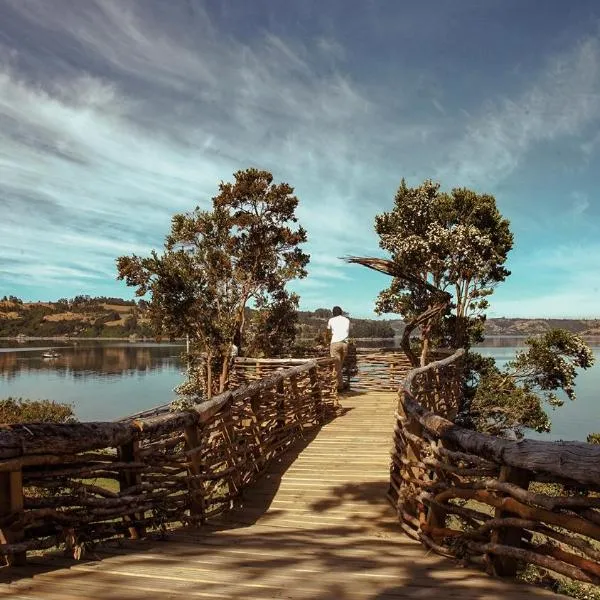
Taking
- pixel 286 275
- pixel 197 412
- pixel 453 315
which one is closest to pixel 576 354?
pixel 453 315

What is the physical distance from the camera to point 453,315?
15664 mm

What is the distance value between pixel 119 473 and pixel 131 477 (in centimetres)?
10

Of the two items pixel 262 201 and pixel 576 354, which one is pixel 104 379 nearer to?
pixel 262 201

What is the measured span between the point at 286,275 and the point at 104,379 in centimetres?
4718

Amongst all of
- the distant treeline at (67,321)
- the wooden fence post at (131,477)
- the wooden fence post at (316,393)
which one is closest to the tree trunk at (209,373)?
the wooden fence post at (316,393)

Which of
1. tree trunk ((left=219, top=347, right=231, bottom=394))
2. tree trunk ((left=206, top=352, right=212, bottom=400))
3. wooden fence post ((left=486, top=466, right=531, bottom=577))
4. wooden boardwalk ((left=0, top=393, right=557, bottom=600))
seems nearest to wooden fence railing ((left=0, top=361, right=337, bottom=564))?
wooden boardwalk ((left=0, top=393, right=557, bottom=600))

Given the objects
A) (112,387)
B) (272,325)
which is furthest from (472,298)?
(112,387)

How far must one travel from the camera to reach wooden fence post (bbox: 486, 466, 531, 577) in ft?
8.02

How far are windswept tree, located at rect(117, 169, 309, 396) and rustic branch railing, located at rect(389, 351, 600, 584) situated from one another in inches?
445

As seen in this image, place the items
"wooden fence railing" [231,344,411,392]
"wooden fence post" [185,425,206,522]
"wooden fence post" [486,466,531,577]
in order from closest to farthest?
"wooden fence post" [486,466,531,577] < "wooden fence post" [185,425,206,522] < "wooden fence railing" [231,344,411,392]

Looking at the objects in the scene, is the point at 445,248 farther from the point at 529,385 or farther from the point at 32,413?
the point at 32,413

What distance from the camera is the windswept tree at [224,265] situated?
1450 centimetres

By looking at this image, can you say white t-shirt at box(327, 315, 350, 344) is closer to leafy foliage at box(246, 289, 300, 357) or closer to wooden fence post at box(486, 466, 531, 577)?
leafy foliage at box(246, 289, 300, 357)

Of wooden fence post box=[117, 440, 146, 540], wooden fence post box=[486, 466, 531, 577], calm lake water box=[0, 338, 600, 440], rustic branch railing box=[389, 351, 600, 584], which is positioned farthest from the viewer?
calm lake water box=[0, 338, 600, 440]
